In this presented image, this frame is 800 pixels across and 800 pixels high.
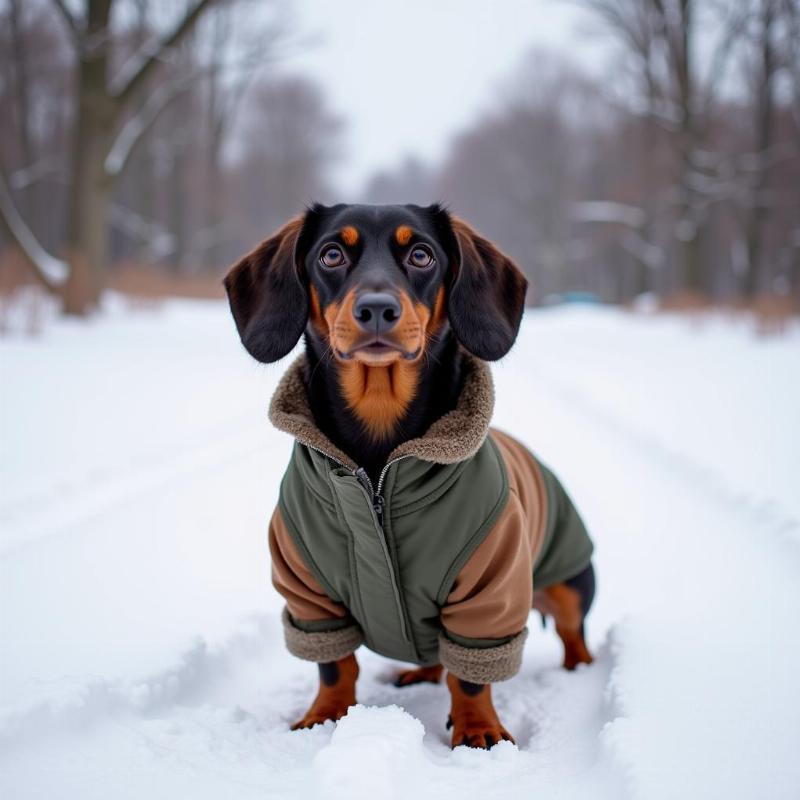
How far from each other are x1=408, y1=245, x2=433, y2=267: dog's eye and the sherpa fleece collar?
0.34 metres

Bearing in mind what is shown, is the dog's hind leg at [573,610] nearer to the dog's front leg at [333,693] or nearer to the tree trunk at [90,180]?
the dog's front leg at [333,693]

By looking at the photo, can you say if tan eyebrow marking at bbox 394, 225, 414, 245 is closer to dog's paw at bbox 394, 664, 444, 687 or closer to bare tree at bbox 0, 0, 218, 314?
dog's paw at bbox 394, 664, 444, 687

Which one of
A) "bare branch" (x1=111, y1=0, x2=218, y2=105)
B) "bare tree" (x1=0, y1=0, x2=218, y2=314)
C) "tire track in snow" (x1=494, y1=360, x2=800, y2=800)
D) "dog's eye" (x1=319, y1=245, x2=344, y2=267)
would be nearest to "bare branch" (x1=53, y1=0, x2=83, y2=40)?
"bare tree" (x1=0, y1=0, x2=218, y2=314)

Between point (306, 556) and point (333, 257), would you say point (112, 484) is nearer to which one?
point (306, 556)

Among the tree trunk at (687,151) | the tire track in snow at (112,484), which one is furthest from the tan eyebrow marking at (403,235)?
the tree trunk at (687,151)

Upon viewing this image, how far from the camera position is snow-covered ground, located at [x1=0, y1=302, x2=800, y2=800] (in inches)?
67.5

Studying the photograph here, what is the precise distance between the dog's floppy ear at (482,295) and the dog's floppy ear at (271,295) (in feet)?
1.66

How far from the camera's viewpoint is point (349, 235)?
7.26 ft

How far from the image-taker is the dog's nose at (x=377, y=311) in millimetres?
1898

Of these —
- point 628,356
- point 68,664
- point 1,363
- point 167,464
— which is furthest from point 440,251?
point 628,356

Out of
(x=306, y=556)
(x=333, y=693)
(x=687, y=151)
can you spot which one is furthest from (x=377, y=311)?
(x=687, y=151)

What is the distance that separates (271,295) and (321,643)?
1.13 metres

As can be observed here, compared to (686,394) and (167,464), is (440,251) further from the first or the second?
(686,394)

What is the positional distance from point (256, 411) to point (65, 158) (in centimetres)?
2623
